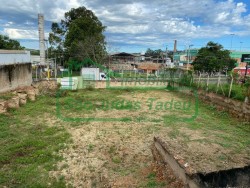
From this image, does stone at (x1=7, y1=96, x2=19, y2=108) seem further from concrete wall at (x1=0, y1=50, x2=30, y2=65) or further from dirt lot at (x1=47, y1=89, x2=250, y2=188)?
concrete wall at (x1=0, y1=50, x2=30, y2=65)

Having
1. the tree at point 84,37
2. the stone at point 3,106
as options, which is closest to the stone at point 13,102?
the stone at point 3,106

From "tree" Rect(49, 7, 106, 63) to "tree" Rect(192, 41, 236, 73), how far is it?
1533cm

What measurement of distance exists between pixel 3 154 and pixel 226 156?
14.9 feet

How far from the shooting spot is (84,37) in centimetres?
2084

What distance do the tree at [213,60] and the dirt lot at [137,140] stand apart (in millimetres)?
20858

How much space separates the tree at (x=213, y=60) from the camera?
26.8m

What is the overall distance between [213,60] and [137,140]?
26.0 metres

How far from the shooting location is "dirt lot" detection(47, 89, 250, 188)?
10.7 feet

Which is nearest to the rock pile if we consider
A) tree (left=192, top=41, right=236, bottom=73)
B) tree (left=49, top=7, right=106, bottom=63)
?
tree (left=49, top=7, right=106, bottom=63)

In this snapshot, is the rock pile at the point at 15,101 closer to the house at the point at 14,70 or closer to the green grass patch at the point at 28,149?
the green grass patch at the point at 28,149

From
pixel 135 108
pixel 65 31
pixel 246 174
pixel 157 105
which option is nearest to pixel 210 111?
pixel 157 105

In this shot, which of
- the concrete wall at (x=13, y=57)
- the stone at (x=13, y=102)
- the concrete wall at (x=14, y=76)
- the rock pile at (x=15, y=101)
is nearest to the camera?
the rock pile at (x=15, y=101)

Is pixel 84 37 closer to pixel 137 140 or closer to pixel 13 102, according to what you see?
pixel 13 102

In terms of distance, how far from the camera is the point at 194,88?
10.4m
